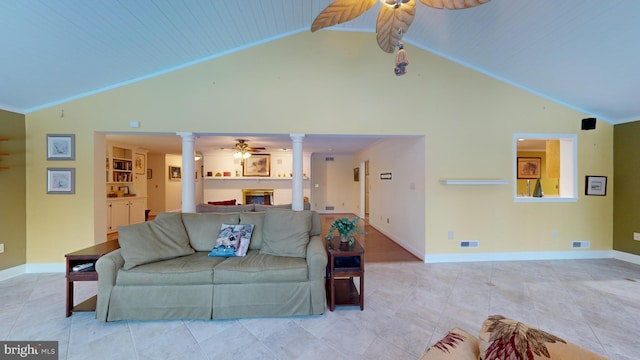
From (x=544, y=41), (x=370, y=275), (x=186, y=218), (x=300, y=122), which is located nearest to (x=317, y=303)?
(x=370, y=275)

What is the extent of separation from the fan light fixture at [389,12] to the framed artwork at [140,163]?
25.8 ft

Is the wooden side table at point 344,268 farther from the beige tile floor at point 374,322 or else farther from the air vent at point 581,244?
the air vent at point 581,244

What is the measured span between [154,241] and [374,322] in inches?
95.4

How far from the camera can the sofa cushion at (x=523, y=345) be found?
96cm

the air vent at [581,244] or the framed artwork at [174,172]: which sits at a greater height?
the framed artwork at [174,172]

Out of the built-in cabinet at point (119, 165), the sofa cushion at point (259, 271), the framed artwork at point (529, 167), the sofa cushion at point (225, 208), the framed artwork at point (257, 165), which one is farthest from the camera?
the framed artwork at point (257, 165)

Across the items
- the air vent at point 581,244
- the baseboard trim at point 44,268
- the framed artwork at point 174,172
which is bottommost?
the baseboard trim at point 44,268

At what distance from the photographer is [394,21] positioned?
1744 mm

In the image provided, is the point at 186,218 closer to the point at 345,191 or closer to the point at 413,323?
the point at 413,323

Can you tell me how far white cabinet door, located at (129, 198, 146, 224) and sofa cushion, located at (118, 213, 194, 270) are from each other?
4.93 metres

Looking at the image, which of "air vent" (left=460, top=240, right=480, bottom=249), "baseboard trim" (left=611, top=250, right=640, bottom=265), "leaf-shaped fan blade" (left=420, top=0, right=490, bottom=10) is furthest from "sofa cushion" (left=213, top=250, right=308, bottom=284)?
"baseboard trim" (left=611, top=250, right=640, bottom=265)

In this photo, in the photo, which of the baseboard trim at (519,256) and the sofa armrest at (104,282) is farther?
the baseboard trim at (519,256)

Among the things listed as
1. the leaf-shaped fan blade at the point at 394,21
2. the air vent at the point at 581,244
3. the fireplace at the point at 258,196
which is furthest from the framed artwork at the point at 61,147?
the air vent at the point at 581,244

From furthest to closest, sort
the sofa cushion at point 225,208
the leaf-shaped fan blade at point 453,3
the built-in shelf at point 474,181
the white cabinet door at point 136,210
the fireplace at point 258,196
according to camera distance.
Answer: the fireplace at point 258,196 → the white cabinet door at point 136,210 → the sofa cushion at point 225,208 → the built-in shelf at point 474,181 → the leaf-shaped fan blade at point 453,3
